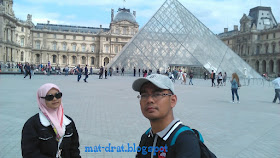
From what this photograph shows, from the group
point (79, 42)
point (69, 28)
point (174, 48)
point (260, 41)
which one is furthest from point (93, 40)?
point (174, 48)

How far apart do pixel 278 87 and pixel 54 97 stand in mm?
10500

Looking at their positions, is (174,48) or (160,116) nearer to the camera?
(160,116)

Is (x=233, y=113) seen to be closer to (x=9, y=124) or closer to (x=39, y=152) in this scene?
(x=9, y=124)

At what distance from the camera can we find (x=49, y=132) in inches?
89.8

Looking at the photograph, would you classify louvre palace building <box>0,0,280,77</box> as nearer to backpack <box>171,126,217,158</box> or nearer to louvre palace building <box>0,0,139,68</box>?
louvre palace building <box>0,0,139,68</box>

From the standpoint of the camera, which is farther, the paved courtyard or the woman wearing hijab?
the paved courtyard

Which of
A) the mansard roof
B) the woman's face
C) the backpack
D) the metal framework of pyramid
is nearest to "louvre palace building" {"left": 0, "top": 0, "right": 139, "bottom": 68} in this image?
the mansard roof

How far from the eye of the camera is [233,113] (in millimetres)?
7645

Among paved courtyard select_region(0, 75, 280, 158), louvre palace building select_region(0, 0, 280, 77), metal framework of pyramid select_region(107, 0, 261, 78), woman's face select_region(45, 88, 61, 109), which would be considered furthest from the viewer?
louvre palace building select_region(0, 0, 280, 77)

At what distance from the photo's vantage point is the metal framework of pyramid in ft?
87.8

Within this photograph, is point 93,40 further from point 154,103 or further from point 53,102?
point 154,103

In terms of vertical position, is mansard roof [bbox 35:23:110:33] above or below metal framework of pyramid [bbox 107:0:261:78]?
above

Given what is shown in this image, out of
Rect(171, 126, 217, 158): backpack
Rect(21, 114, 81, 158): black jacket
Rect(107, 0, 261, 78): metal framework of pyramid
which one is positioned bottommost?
Rect(21, 114, 81, 158): black jacket

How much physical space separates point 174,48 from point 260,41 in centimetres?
3437
